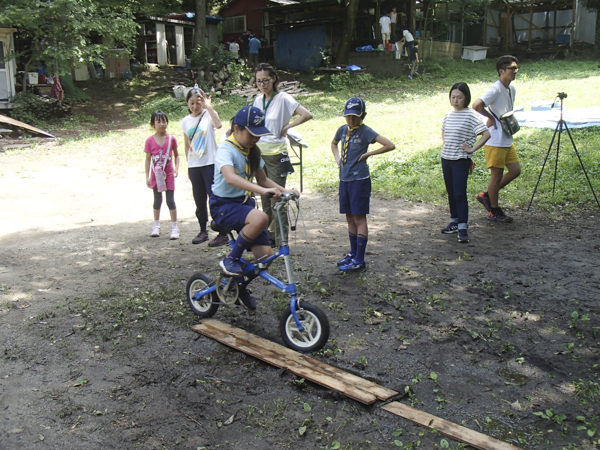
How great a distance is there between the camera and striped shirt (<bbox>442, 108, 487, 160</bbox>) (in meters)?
6.71

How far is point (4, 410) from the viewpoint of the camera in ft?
11.8

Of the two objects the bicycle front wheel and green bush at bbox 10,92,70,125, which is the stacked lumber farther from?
the bicycle front wheel

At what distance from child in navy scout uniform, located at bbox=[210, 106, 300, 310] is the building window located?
102 feet

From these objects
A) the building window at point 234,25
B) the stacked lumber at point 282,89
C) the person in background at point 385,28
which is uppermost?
the building window at point 234,25

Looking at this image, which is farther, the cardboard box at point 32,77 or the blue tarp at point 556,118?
the cardboard box at point 32,77

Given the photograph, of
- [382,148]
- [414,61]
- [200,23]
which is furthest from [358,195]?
[200,23]

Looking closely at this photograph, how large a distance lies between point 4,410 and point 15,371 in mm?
562

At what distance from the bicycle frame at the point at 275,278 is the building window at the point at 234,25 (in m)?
31.5

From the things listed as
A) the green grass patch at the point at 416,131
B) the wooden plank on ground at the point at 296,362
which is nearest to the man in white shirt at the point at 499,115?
the green grass patch at the point at 416,131

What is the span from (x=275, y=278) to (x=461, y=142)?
11.5 feet

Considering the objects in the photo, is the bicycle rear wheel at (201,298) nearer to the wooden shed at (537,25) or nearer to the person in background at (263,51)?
the person in background at (263,51)

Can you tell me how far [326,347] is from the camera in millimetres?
4375

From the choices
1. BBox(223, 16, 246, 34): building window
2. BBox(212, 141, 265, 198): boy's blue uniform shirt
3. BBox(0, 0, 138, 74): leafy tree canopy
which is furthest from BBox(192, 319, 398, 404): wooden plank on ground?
BBox(223, 16, 246, 34): building window

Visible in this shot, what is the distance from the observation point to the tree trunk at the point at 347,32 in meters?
25.3
